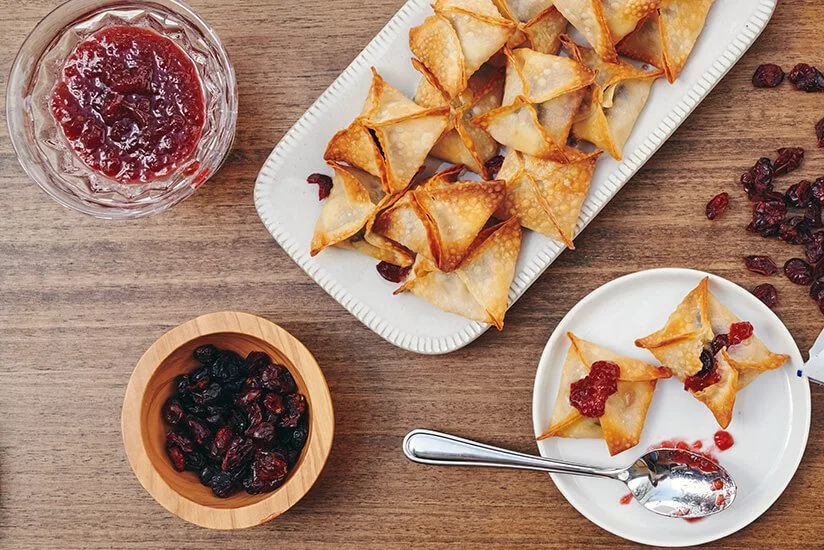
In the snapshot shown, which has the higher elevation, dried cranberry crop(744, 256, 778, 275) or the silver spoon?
dried cranberry crop(744, 256, 778, 275)

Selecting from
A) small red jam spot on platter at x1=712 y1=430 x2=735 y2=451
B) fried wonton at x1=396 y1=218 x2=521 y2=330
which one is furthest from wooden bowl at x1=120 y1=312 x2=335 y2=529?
small red jam spot on platter at x1=712 y1=430 x2=735 y2=451

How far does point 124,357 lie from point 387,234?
816 mm

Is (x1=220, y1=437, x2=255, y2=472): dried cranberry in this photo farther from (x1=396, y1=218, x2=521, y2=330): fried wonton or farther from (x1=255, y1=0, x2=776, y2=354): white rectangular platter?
(x1=396, y1=218, x2=521, y2=330): fried wonton

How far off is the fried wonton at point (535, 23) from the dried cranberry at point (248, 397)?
106cm

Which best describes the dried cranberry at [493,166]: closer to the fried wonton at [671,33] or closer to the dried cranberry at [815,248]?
the fried wonton at [671,33]

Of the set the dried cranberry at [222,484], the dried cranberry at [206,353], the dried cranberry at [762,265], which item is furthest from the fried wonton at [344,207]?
the dried cranberry at [762,265]

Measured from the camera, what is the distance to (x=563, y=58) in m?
2.01

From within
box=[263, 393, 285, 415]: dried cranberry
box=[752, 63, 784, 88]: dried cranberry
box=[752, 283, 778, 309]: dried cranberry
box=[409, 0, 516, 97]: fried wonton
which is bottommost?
box=[263, 393, 285, 415]: dried cranberry

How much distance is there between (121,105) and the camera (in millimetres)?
1946

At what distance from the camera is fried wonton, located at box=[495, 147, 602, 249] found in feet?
6.67

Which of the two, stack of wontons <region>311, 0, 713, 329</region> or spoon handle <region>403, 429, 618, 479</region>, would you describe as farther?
spoon handle <region>403, 429, 618, 479</region>

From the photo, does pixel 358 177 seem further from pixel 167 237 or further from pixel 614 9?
pixel 614 9

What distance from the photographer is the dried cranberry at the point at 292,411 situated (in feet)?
6.91

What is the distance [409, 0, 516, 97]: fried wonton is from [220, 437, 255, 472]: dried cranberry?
1.00 m
